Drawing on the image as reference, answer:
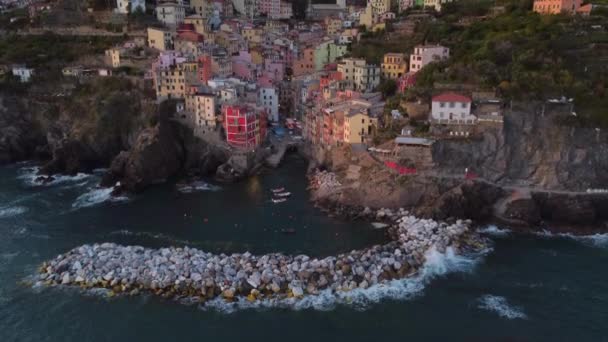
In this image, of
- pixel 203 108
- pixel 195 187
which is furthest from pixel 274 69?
pixel 195 187

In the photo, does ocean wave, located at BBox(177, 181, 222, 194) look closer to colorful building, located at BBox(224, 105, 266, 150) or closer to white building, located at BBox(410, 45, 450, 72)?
colorful building, located at BBox(224, 105, 266, 150)

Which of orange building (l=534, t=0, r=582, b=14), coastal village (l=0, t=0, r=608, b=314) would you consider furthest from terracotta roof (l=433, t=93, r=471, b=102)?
orange building (l=534, t=0, r=582, b=14)

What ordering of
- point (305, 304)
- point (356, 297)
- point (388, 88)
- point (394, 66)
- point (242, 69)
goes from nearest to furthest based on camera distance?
point (305, 304), point (356, 297), point (388, 88), point (394, 66), point (242, 69)

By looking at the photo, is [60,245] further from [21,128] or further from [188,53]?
[188,53]

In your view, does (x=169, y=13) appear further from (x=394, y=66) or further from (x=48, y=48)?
(x=394, y=66)

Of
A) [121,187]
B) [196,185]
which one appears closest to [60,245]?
[121,187]
